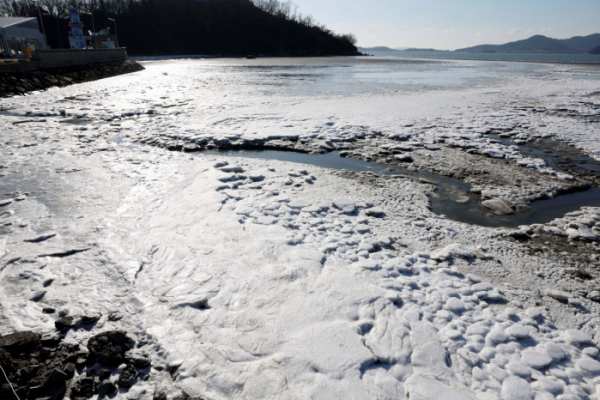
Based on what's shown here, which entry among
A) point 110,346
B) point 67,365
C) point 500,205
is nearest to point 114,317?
point 110,346

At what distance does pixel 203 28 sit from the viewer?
82438mm

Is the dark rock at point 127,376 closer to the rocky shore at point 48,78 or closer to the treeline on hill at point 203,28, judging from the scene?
the rocky shore at point 48,78

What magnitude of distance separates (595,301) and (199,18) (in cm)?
9863

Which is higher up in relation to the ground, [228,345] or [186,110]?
[186,110]

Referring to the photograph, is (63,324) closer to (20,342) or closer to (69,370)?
(20,342)

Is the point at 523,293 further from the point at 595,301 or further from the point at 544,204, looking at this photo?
the point at 544,204

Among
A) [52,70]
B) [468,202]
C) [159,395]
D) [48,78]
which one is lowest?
[159,395]

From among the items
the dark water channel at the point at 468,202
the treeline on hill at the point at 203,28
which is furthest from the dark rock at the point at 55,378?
the treeline on hill at the point at 203,28

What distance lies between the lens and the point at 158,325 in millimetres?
2248

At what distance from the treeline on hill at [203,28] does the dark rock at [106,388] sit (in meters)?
90.1

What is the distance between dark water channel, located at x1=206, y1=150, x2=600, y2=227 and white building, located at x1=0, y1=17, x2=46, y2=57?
31.4m

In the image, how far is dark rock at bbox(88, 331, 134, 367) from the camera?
6.41 ft

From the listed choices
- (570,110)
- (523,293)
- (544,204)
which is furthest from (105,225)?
(570,110)

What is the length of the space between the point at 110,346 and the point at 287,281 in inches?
52.4
